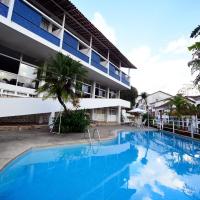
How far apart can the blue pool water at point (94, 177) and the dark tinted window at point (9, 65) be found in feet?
27.5

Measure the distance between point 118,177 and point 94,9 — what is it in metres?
15.1

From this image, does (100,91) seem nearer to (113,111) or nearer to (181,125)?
(113,111)

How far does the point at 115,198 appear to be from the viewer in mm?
4320

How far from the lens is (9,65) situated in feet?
43.6

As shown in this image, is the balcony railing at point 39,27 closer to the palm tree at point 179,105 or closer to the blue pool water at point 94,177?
the blue pool water at point 94,177

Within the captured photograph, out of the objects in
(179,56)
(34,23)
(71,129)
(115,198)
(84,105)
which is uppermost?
(179,56)

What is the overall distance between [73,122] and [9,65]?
22.4 ft

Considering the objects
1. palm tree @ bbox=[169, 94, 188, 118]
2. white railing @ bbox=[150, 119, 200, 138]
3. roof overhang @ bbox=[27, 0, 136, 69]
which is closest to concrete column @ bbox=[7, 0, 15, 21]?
roof overhang @ bbox=[27, 0, 136, 69]

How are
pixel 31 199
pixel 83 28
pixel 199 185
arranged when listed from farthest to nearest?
1. pixel 83 28
2. pixel 199 185
3. pixel 31 199

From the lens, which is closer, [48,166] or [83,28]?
[48,166]

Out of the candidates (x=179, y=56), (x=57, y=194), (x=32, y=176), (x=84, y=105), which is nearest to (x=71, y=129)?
(x=84, y=105)

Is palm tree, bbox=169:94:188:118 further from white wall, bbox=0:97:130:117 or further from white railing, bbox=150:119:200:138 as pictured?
white wall, bbox=0:97:130:117

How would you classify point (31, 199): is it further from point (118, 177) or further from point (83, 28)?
point (83, 28)

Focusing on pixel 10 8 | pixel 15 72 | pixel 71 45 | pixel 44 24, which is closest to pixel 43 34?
pixel 10 8
